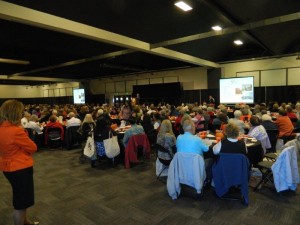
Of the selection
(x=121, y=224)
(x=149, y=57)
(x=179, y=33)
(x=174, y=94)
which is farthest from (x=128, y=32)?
(x=174, y=94)

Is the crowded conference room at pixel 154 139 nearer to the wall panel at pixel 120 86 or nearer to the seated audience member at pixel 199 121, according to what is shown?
the seated audience member at pixel 199 121

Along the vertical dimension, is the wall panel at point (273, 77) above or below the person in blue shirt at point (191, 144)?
above

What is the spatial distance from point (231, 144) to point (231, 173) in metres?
0.40

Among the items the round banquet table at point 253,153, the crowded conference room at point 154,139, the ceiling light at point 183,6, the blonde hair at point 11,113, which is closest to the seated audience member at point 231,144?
the crowded conference room at point 154,139

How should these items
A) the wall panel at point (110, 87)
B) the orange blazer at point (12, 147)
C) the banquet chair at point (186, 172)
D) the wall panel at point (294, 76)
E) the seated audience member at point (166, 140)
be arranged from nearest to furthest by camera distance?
1. the orange blazer at point (12, 147)
2. the banquet chair at point (186, 172)
3. the seated audience member at point (166, 140)
4. the wall panel at point (294, 76)
5. the wall panel at point (110, 87)

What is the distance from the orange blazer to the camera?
2.20 meters

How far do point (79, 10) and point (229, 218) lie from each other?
17.0 ft

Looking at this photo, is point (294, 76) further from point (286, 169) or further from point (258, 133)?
point (286, 169)

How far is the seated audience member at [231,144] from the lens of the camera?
3.04m

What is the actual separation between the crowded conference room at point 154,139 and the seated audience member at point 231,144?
15 millimetres

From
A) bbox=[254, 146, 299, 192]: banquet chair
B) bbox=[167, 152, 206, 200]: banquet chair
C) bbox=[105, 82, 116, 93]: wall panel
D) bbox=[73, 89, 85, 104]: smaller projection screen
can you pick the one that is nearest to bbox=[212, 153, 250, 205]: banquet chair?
bbox=[167, 152, 206, 200]: banquet chair

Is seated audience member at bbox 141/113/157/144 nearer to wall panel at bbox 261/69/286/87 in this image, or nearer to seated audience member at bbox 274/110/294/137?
seated audience member at bbox 274/110/294/137

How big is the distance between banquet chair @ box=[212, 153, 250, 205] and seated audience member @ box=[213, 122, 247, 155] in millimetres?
67

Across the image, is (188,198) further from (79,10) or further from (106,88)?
(106,88)
